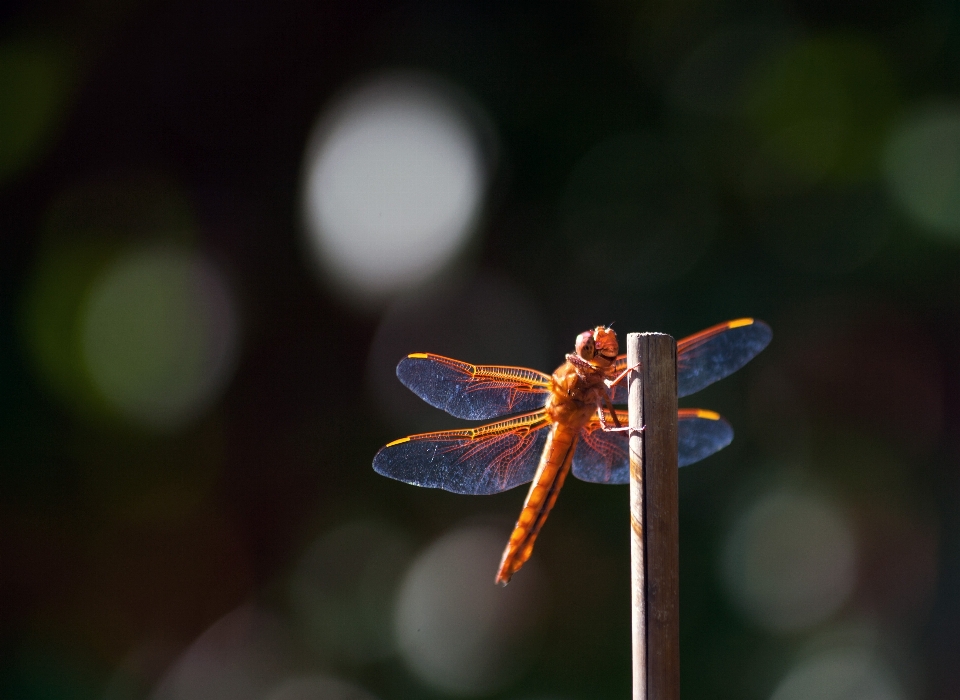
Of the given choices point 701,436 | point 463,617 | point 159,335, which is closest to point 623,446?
point 701,436

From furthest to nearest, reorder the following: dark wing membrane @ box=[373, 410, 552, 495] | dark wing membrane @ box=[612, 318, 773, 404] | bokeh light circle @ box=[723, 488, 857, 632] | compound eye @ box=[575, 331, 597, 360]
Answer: bokeh light circle @ box=[723, 488, 857, 632] → dark wing membrane @ box=[612, 318, 773, 404] → dark wing membrane @ box=[373, 410, 552, 495] → compound eye @ box=[575, 331, 597, 360]

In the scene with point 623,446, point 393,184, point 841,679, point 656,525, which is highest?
point 393,184

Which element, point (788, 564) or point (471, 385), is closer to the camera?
point (471, 385)

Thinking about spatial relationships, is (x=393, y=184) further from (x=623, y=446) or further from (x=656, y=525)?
(x=656, y=525)

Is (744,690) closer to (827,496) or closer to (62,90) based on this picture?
(827,496)

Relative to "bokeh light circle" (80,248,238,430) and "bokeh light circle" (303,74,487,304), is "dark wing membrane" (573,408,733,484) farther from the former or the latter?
"bokeh light circle" (80,248,238,430)

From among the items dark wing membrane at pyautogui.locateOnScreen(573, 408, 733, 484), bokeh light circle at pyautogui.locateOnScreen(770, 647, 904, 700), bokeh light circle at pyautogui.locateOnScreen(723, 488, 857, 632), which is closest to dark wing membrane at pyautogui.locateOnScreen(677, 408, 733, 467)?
dark wing membrane at pyautogui.locateOnScreen(573, 408, 733, 484)
